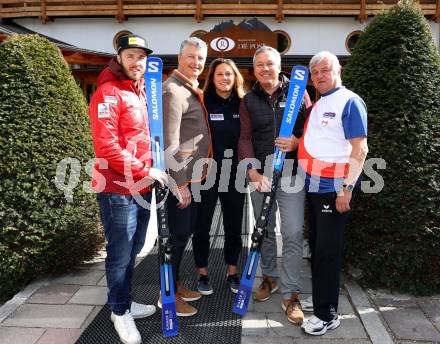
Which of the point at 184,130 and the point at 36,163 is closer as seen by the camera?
the point at 184,130

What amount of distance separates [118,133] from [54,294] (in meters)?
1.78

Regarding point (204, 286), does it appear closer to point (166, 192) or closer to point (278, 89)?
point (166, 192)

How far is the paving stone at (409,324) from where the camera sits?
296 cm

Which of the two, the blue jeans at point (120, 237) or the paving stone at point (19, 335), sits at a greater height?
the blue jeans at point (120, 237)

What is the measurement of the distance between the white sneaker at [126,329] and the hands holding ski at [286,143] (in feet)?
5.44

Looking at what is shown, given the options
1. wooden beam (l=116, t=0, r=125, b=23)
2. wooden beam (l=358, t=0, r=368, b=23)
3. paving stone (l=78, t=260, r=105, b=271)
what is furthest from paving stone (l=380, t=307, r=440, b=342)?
wooden beam (l=116, t=0, r=125, b=23)

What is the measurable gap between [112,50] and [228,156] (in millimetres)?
12502

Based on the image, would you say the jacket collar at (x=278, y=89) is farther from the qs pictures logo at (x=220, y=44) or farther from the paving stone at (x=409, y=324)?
the qs pictures logo at (x=220, y=44)

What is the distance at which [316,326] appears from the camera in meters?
2.96

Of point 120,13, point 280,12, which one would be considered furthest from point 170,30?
point 280,12

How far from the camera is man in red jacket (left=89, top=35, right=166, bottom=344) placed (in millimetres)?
2658

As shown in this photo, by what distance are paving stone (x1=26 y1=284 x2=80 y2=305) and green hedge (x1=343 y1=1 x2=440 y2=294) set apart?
99.0 inches

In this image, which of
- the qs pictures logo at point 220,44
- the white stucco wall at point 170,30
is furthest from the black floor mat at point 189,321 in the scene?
the white stucco wall at point 170,30

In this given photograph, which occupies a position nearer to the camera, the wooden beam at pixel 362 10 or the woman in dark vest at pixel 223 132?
the woman in dark vest at pixel 223 132
